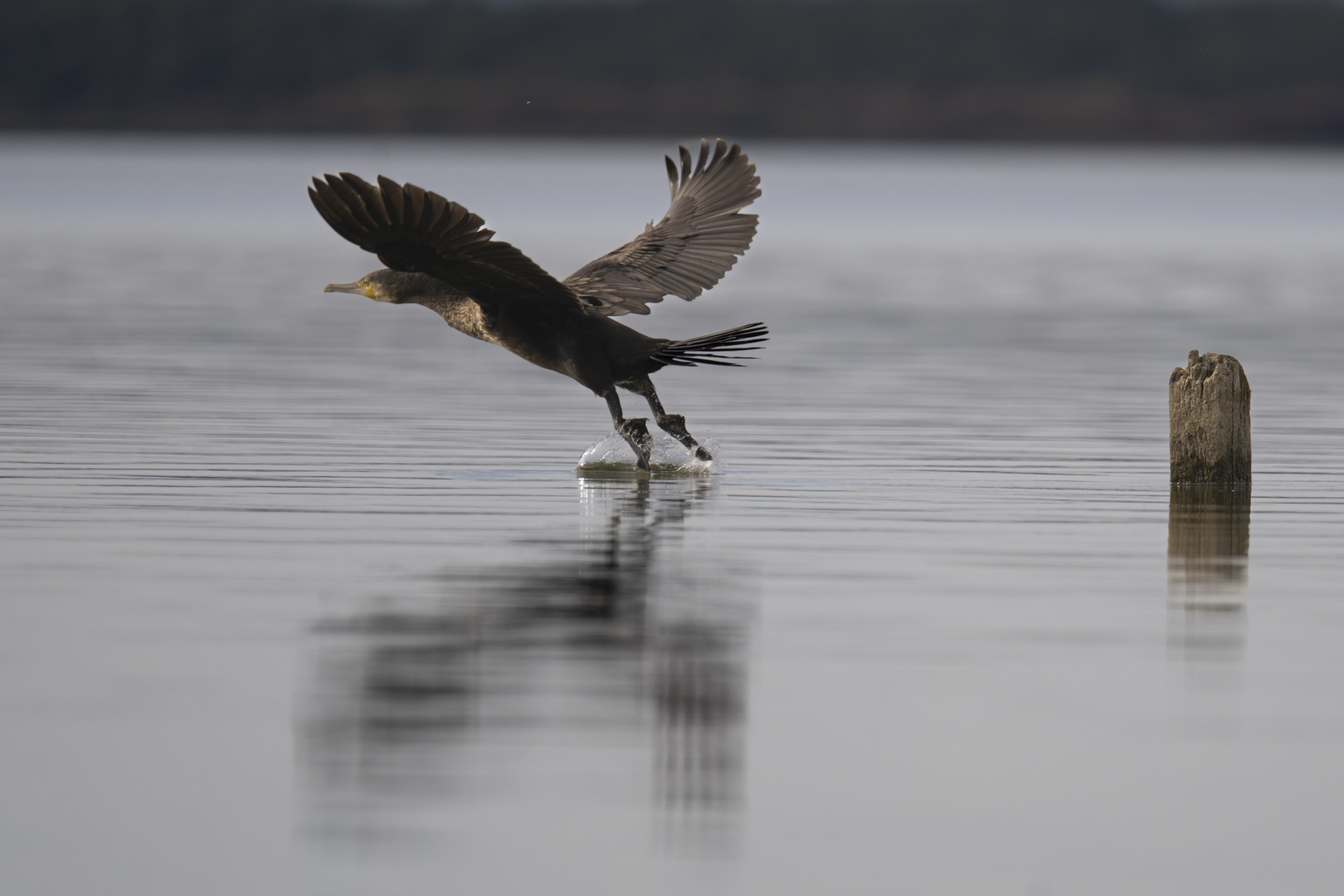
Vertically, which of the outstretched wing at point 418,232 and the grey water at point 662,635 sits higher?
the outstretched wing at point 418,232

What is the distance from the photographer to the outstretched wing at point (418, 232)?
10.8 meters

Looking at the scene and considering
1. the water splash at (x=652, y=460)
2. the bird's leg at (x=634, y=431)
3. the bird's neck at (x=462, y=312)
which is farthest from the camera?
the water splash at (x=652, y=460)

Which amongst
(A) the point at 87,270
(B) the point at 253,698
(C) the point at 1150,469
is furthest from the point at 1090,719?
(A) the point at 87,270

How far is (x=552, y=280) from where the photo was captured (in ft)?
40.1

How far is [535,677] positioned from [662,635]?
0.87m

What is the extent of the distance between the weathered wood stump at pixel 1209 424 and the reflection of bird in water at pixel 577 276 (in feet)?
7.58

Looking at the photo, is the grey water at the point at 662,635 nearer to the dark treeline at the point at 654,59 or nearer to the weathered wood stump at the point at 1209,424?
the weathered wood stump at the point at 1209,424

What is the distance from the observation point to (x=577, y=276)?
532 inches

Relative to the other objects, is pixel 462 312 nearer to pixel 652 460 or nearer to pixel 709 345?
pixel 709 345

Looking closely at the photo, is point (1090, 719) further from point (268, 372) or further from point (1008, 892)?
point (268, 372)

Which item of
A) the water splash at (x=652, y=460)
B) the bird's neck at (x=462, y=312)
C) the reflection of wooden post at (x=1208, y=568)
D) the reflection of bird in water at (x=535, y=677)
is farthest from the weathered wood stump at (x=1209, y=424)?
the reflection of bird in water at (x=535, y=677)

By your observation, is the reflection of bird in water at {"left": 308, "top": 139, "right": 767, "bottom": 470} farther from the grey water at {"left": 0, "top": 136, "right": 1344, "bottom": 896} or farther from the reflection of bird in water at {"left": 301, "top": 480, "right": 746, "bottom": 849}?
the reflection of bird in water at {"left": 301, "top": 480, "right": 746, "bottom": 849}

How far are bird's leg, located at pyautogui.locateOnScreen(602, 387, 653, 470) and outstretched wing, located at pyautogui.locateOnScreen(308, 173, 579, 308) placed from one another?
4.22 ft

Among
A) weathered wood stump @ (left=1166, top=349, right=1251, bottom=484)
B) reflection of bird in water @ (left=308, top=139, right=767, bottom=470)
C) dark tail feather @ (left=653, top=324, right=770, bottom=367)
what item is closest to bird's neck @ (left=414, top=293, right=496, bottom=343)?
reflection of bird in water @ (left=308, top=139, right=767, bottom=470)
